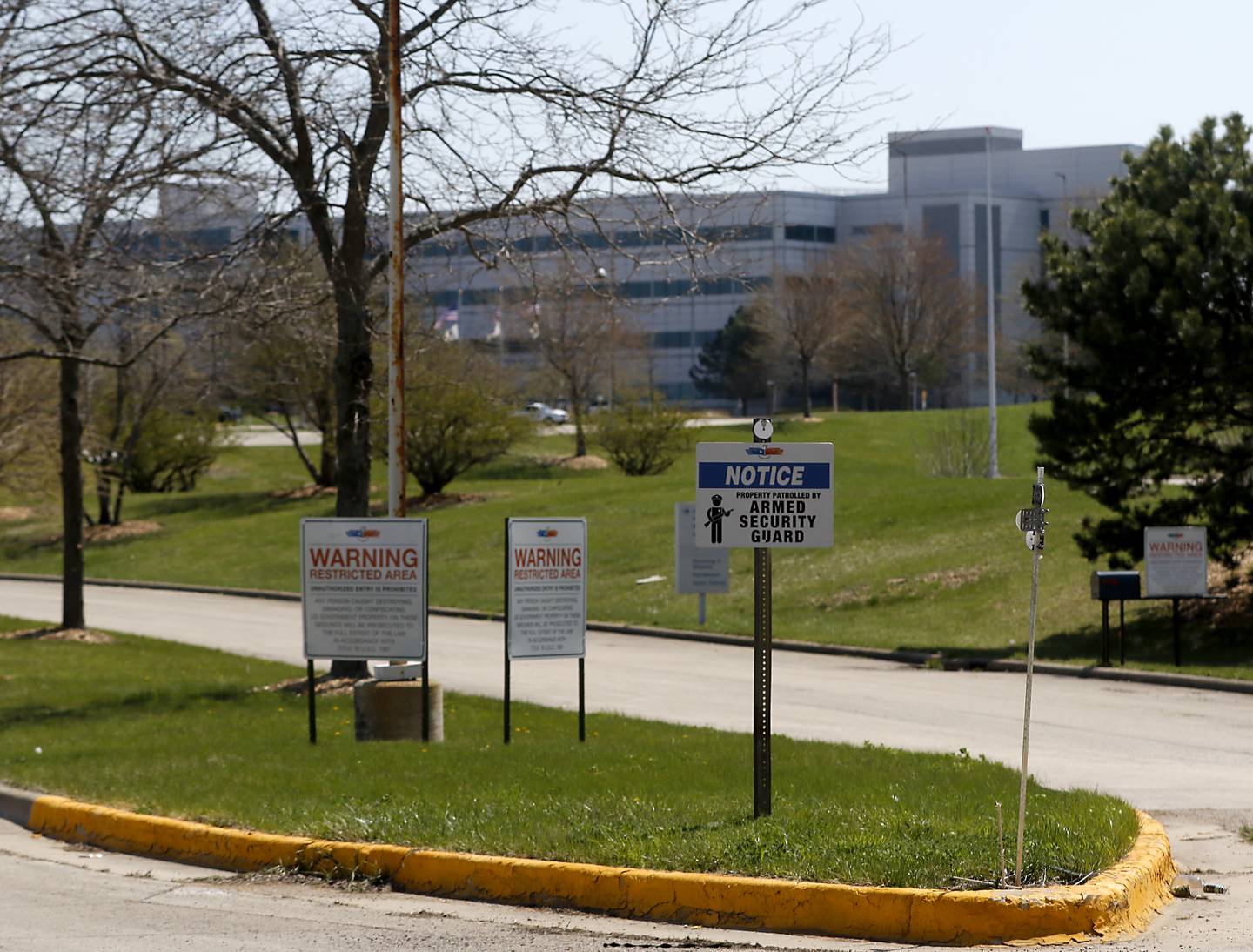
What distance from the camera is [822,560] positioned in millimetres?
31734

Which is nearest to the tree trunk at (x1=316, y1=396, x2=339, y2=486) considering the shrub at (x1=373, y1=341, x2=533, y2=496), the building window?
the shrub at (x1=373, y1=341, x2=533, y2=496)

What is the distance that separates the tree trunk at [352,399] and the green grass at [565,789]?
7.93 feet

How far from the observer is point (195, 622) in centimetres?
2867

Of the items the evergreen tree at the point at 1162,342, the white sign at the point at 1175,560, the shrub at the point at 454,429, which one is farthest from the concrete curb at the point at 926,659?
the shrub at the point at 454,429

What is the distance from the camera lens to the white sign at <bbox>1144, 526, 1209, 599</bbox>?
68.7ft

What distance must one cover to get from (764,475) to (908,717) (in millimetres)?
8087

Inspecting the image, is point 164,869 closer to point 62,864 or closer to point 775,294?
point 62,864

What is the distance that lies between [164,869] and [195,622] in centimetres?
2010

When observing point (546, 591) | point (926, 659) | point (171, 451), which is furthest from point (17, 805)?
point (171, 451)

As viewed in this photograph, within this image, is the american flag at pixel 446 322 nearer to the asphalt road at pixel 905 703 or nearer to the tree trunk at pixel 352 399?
the asphalt road at pixel 905 703

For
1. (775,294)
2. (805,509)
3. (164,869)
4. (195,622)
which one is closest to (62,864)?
(164,869)

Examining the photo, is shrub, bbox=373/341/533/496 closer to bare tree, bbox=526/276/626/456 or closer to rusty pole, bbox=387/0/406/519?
bare tree, bbox=526/276/626/456

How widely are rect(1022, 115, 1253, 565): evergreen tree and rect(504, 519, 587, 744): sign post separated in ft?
36.8

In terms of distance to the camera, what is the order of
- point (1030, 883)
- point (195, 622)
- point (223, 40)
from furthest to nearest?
point (195, 622)
point (223, 40)
point (1030, 883)
